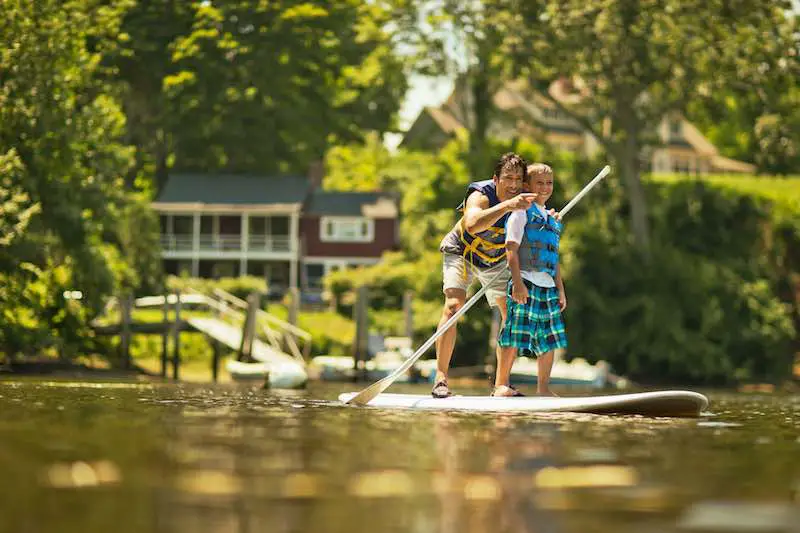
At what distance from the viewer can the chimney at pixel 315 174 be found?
73375 millimetres

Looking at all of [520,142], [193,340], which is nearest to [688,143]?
[520,142]

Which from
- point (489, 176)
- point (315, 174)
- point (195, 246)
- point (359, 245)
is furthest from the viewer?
point (315, 174)

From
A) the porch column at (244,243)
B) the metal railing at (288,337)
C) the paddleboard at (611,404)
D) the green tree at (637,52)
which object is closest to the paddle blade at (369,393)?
the paddleboard at (611,404)

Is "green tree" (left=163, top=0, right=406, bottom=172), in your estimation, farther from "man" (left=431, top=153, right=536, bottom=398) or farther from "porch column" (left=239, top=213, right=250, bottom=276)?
"man" (left=431, top=153, right=536, bottom=398)

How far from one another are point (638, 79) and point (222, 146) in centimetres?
2818

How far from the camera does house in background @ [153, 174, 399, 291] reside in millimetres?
67812

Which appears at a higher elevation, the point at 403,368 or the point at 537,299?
the point at 537,299

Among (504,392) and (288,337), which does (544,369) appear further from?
(288,337)

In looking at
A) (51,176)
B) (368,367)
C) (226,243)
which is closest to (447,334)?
(51,176)

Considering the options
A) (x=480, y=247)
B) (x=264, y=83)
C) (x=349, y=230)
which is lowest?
(x=480, y=247)

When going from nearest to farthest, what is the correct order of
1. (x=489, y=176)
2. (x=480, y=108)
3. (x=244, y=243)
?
Answer: 1. (x=489, y=176)
2. (x=480, y=108)
3. (x=244, y=243)

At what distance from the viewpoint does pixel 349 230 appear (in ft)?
229

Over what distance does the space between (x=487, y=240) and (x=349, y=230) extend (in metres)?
57.9

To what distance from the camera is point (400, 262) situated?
155ft
